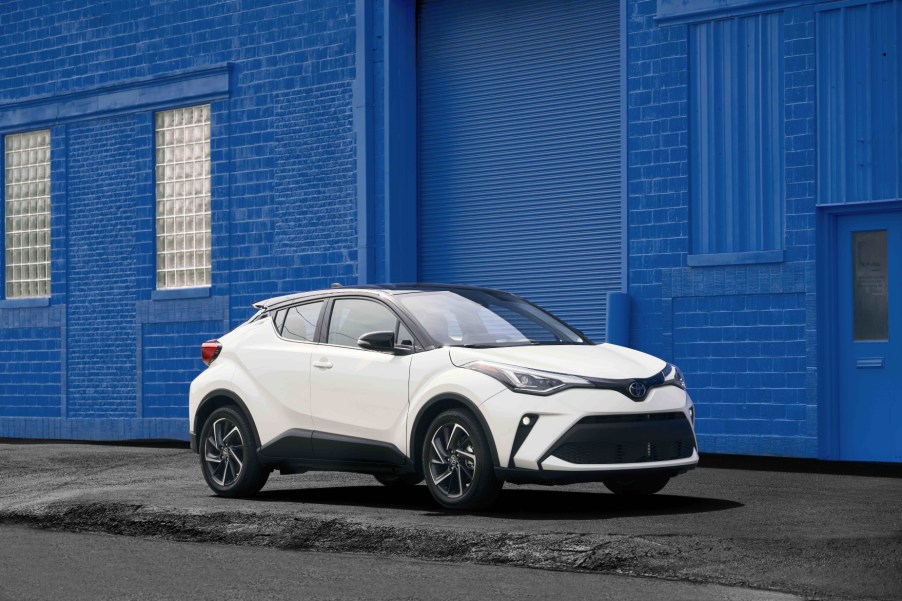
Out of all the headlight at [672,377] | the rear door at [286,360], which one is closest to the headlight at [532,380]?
the headlight at [672,377]

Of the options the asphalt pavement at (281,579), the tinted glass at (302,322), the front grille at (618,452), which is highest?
the tinted glass at (302,322)

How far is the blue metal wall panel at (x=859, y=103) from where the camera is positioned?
15289 millimetres

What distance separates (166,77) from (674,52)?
8321 millimetres

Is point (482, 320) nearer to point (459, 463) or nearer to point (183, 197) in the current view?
point (459, 463)

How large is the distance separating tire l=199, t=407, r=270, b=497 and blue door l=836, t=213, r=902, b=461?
6.39 metres

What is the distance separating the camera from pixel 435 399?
35.6 ft

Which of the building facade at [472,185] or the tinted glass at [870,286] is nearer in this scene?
the tinted glass at [870,286]

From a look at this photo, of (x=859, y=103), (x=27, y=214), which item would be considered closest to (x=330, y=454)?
(x=859, y=103)

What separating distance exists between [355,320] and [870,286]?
241 inches

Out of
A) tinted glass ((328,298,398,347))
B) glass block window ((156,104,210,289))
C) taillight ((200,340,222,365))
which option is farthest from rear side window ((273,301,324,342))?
glass block window ((156,104,210,289))

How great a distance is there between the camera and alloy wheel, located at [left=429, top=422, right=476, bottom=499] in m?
10.7

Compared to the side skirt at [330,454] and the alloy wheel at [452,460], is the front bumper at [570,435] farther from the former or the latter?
the side skirt at [330,454]

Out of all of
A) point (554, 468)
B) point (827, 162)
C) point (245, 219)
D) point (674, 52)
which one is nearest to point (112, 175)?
Answer: point (245, 219)

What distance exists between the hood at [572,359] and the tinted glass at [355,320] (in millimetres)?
895
